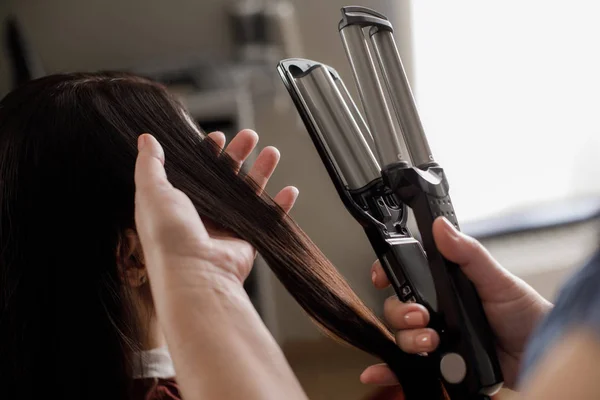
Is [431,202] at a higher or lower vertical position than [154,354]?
higher

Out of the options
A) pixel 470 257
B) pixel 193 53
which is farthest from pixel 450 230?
pixel 193 53

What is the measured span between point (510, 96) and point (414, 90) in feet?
0.85

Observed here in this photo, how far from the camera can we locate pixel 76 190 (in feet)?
2.27

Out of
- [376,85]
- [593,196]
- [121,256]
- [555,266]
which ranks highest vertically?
[376,85]

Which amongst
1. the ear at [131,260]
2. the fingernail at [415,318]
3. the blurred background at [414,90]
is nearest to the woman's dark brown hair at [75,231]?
the ear at [131,260]

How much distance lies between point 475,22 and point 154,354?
1371mm

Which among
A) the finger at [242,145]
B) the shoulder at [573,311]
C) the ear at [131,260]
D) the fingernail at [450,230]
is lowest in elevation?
the ear at [131,260]

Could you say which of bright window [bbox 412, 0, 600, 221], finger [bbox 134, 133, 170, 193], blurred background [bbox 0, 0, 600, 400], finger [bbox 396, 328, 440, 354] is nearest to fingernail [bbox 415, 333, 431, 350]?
finger [bbox 396, 328, 440, 354]

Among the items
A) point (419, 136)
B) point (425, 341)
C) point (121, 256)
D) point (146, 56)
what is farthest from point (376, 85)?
point (146, 56)

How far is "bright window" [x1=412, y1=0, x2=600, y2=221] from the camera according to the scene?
1.75 metres

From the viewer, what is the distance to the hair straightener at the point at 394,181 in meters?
0.55

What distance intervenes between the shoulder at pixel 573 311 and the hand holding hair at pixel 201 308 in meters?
0.18

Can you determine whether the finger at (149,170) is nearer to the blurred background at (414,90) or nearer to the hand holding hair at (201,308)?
the hand holding hair at (201,308)

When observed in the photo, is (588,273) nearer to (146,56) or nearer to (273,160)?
(273,160)
